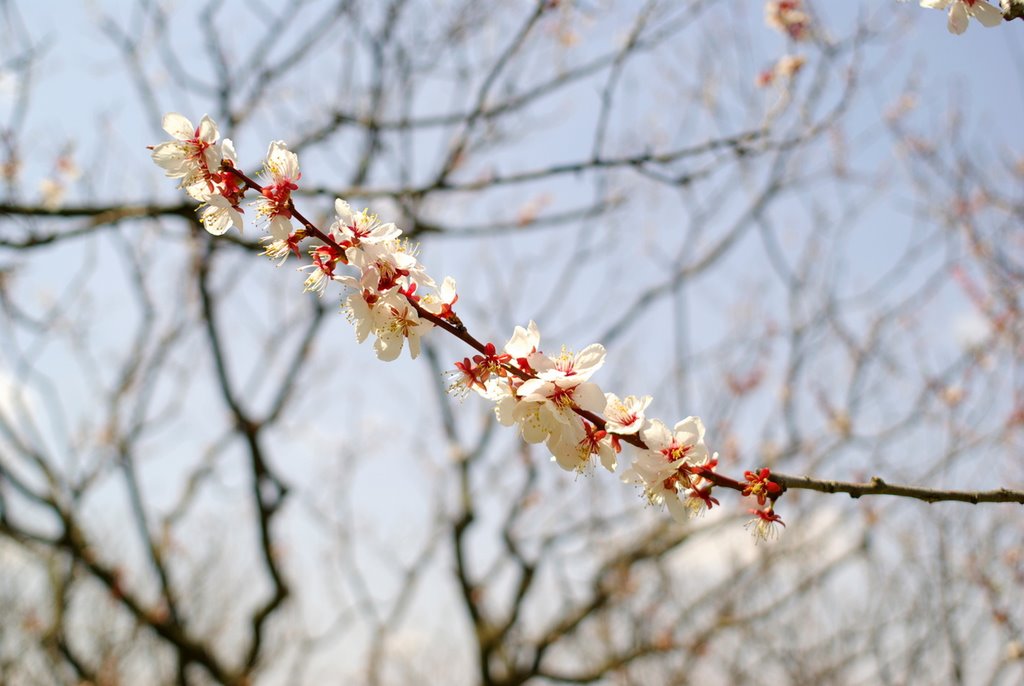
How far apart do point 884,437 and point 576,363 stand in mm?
4877

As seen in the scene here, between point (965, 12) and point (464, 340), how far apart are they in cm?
134

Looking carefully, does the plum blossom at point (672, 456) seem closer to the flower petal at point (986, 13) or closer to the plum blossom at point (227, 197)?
the plum blossom at point (227, 197)

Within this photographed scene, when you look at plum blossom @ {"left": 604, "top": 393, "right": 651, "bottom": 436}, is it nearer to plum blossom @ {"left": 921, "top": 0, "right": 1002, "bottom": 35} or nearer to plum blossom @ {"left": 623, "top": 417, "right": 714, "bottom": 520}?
plum blossom @ {"left": 623, "top": 417, "right": 714, "bottom": 520}

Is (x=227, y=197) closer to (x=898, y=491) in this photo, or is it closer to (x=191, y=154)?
(x=191, y=154)

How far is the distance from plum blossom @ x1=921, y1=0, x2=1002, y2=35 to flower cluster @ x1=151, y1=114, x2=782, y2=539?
3.62 ft

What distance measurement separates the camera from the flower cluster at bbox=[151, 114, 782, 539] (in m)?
1.42

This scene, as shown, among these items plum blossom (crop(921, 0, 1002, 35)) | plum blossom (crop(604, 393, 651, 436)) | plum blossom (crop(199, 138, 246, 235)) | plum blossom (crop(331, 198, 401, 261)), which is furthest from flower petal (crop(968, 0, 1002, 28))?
plum blossom (crop(199, 138, 246, 235))

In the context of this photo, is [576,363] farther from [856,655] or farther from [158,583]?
[856,655]

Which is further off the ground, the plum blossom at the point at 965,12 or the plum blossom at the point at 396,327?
the plum blossom at the point at 965,12

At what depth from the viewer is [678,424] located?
4.73 feet

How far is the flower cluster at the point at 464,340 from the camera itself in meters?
1.42

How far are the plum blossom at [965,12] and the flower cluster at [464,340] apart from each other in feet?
3.62

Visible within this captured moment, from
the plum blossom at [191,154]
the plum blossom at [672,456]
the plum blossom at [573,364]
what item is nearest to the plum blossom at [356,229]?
the plum blossom at [191,154]

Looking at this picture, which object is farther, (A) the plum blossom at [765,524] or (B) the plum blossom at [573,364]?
(A) the plum blossom at [765,524]
